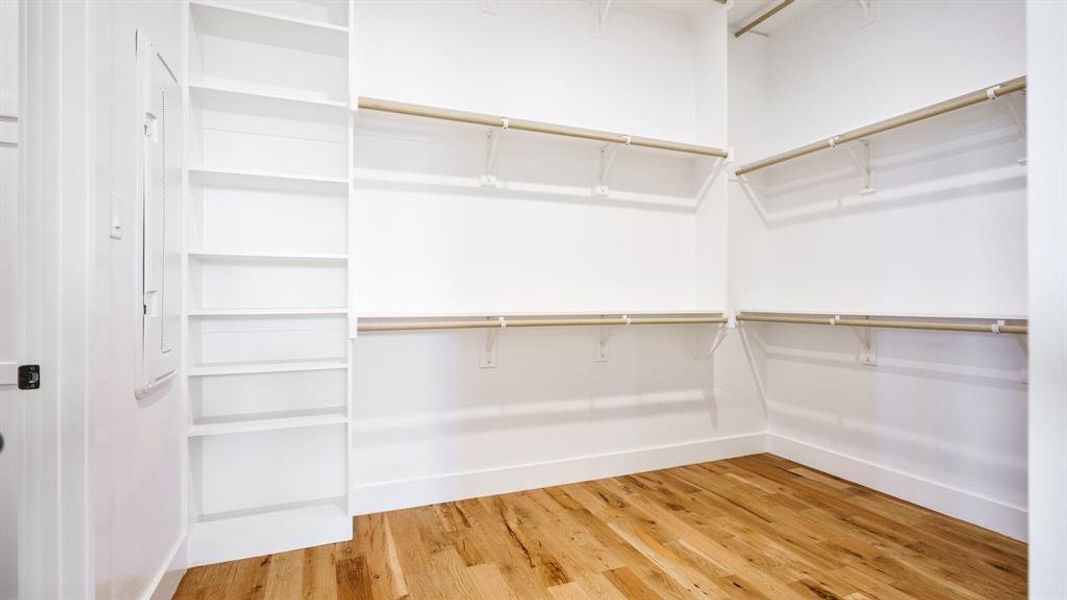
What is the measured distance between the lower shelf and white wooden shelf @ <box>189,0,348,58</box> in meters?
1.87

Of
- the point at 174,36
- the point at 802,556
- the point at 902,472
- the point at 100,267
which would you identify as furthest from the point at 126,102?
the point at 902,472

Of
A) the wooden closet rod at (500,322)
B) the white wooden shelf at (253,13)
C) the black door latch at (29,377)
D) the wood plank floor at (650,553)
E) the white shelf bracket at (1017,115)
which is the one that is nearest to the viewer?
the black door latch at (29,377)

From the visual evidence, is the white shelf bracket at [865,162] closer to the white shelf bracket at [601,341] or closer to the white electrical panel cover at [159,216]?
the white shelf bracket at [601,341]

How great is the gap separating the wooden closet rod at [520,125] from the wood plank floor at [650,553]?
5.63 ft

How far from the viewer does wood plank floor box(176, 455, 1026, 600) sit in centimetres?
169

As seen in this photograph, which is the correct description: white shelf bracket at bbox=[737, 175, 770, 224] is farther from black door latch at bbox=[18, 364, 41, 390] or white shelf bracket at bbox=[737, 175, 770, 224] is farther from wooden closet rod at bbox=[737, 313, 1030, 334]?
black door latch at bbox=[18, 364, 41, 390]

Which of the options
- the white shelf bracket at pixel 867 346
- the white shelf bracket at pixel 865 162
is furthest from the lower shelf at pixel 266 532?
the white shelf bracket at pixel 865 162

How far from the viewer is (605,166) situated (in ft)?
8.84

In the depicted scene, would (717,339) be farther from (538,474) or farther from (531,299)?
(538,474)

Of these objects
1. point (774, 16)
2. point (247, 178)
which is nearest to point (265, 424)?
point (247, 178)

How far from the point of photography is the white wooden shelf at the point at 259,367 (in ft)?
6.05

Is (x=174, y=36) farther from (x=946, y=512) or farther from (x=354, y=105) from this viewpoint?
(x=946, y=512)

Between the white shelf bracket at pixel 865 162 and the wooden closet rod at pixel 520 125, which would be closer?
the wooden closet rod at pixel 520 125

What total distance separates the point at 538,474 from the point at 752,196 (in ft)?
6.79
